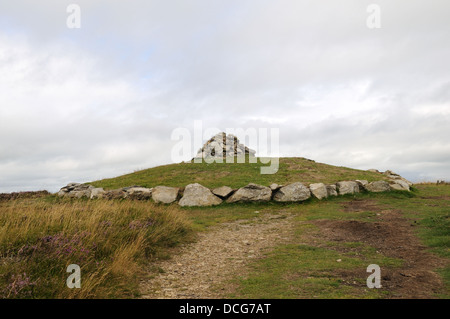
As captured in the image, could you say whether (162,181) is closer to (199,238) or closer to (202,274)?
(199,238)

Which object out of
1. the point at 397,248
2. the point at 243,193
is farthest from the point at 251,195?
the point at 397,248

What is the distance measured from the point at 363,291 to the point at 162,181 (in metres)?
23.9

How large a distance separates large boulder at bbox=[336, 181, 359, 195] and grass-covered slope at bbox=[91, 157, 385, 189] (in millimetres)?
1742

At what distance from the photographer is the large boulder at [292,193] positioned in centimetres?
2375

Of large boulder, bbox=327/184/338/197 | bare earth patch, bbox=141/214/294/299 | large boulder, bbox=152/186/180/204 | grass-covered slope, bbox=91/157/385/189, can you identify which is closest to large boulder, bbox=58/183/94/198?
grass-covered slope, bbox=91/157/385/189

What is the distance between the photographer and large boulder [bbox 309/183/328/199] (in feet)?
79.0

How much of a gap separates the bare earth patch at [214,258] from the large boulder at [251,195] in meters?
5.25

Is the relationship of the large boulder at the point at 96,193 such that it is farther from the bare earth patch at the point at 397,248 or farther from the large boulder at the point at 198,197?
the bare earth patch at the point at 397,248

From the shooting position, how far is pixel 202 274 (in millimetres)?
9867

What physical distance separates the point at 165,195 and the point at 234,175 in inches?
303

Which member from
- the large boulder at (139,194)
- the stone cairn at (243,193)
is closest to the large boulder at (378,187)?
the stone cairn at (243,193)

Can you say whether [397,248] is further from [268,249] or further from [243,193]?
[243,193]

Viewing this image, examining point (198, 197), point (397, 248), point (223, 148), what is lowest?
point (397, 248)

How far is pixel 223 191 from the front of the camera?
2434 centimetres
